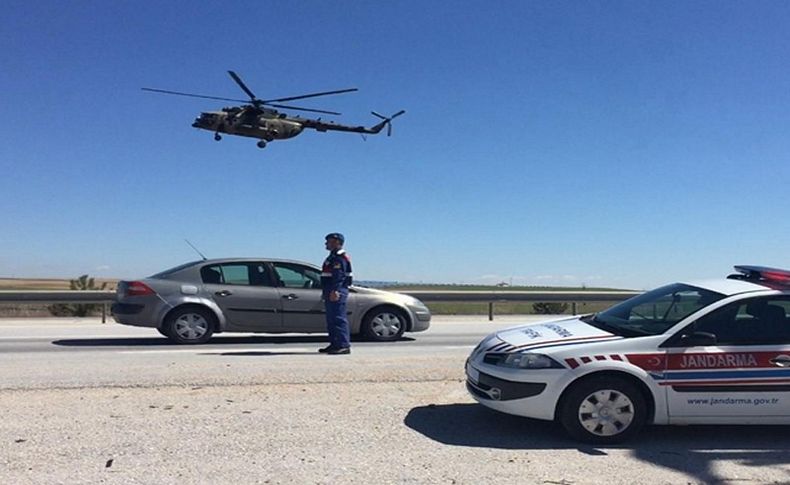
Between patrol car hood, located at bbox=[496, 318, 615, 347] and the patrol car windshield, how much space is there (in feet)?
0.43

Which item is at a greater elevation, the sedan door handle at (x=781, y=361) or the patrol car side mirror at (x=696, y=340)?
the patrol car side mirror at (x=696, y=340)

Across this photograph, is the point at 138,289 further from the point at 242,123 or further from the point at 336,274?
the point at 242,123

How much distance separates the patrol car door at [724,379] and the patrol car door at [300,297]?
6.72 metres

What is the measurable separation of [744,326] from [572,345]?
136cm

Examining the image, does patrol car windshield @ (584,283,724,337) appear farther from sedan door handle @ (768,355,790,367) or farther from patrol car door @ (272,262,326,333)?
patrol car door @ (272,262,326,333)

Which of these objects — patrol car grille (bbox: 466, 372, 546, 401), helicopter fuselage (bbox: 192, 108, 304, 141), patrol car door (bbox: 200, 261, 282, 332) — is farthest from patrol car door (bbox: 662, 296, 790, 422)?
helicopter fuselage (bbox: 192, 108, 304, 141)

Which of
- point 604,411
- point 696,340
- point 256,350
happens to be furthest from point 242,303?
point 696,340

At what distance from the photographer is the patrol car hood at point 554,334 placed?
18.3 ft

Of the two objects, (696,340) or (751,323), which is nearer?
(696,340)

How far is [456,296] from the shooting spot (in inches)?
748

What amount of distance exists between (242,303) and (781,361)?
7.72m

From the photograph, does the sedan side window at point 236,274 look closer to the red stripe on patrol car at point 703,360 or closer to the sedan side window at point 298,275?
the sedan side window at point 298,275

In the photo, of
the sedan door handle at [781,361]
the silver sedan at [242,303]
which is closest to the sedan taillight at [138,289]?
the silver sedan at [242,303]

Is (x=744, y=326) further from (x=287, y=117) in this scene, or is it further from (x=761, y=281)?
(x=287, y=117)
